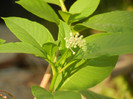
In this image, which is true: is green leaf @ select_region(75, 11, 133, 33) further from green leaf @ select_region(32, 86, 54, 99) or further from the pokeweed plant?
green leaf @ select_region(32, 86, 54, 99)

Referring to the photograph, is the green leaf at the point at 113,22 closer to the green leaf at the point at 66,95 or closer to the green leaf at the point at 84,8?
the green leaf at the point at 84,8

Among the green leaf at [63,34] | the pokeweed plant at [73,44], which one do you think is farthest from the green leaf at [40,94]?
the green leaf at [63,34]

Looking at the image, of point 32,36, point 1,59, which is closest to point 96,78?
point 32,36

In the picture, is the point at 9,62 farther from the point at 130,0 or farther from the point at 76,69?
the point at 76,69

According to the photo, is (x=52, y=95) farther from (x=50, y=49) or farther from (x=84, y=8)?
(x=84, y=8)

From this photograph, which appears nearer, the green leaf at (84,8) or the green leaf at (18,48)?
the green leaf at (18,48)

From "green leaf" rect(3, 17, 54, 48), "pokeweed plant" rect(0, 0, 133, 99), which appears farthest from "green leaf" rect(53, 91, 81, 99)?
"green leaf" rect(3, 17, 54, 48)

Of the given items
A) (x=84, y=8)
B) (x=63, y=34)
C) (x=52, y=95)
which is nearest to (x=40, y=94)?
(x=52, y=95)
